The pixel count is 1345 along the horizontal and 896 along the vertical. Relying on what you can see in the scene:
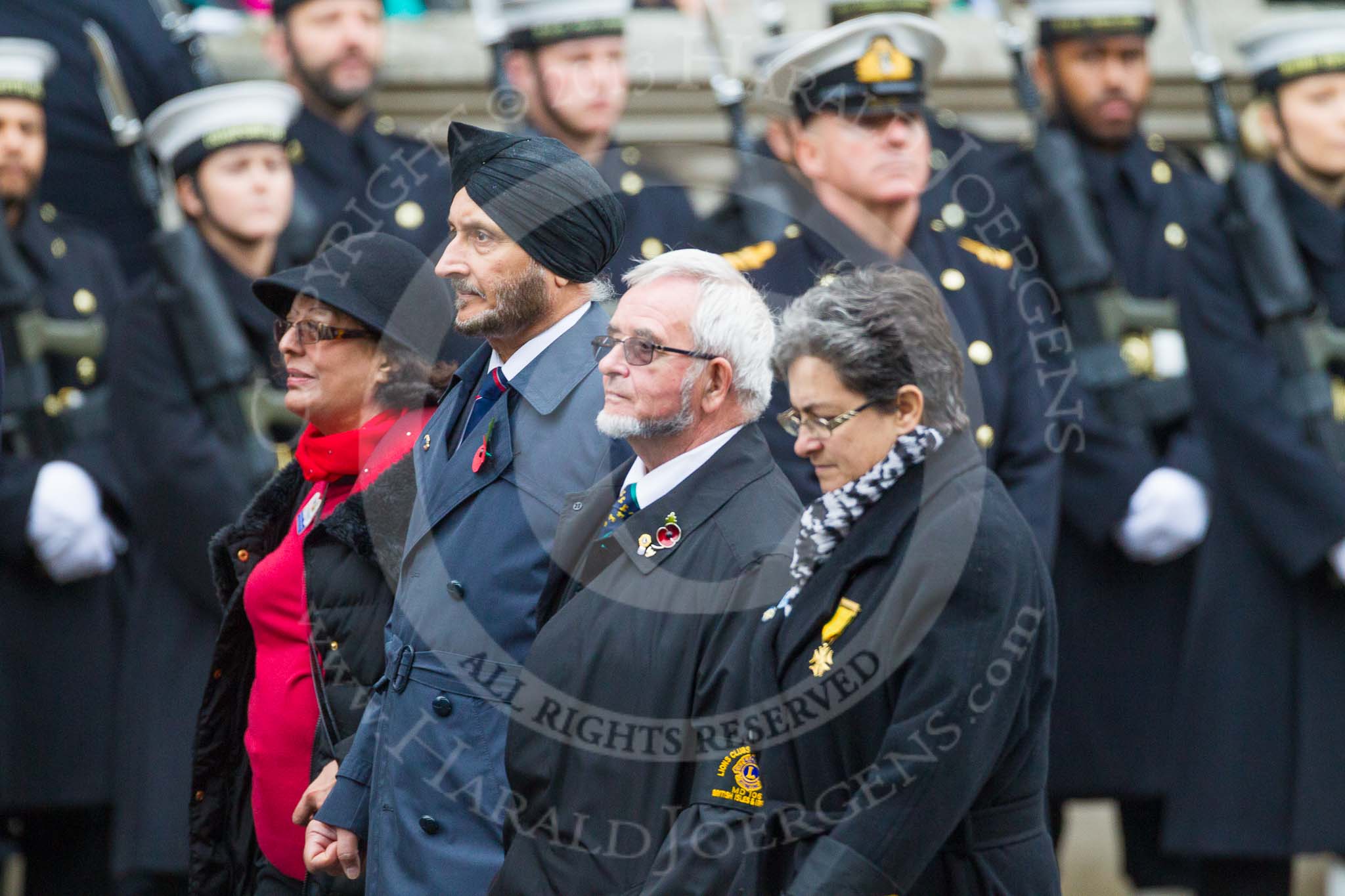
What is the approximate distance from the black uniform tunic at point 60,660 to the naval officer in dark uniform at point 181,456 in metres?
0.15

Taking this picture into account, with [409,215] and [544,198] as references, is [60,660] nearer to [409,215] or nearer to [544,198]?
[409,215]

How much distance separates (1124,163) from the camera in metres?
6.55

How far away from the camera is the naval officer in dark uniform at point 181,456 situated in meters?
5.66

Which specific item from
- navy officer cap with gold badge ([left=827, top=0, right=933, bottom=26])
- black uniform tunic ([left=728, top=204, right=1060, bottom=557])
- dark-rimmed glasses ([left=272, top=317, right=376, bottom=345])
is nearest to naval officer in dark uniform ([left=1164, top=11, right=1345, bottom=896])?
black uniform tunic ([left=728, top=204, right=1060, bottom=557])

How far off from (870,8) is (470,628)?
3.17 m

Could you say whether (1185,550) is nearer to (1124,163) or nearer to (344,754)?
(1124,163)

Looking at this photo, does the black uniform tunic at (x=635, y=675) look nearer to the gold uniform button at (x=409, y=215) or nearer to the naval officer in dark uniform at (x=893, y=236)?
the naval officer in dark uniform at (x=893, y=236)

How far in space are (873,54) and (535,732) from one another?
2341 mm

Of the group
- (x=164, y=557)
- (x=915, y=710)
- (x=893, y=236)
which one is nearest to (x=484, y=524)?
(x=915, y=710)

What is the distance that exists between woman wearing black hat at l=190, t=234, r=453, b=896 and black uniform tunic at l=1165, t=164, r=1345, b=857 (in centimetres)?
255

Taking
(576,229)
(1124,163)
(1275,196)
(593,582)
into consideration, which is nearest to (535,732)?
(593,582)

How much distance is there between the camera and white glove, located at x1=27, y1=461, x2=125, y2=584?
18.9ft

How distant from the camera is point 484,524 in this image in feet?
12.0

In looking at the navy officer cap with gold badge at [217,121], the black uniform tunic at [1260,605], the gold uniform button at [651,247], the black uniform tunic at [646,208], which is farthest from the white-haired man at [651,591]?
Result: the navy officer cap with gold badge at [217,121]
